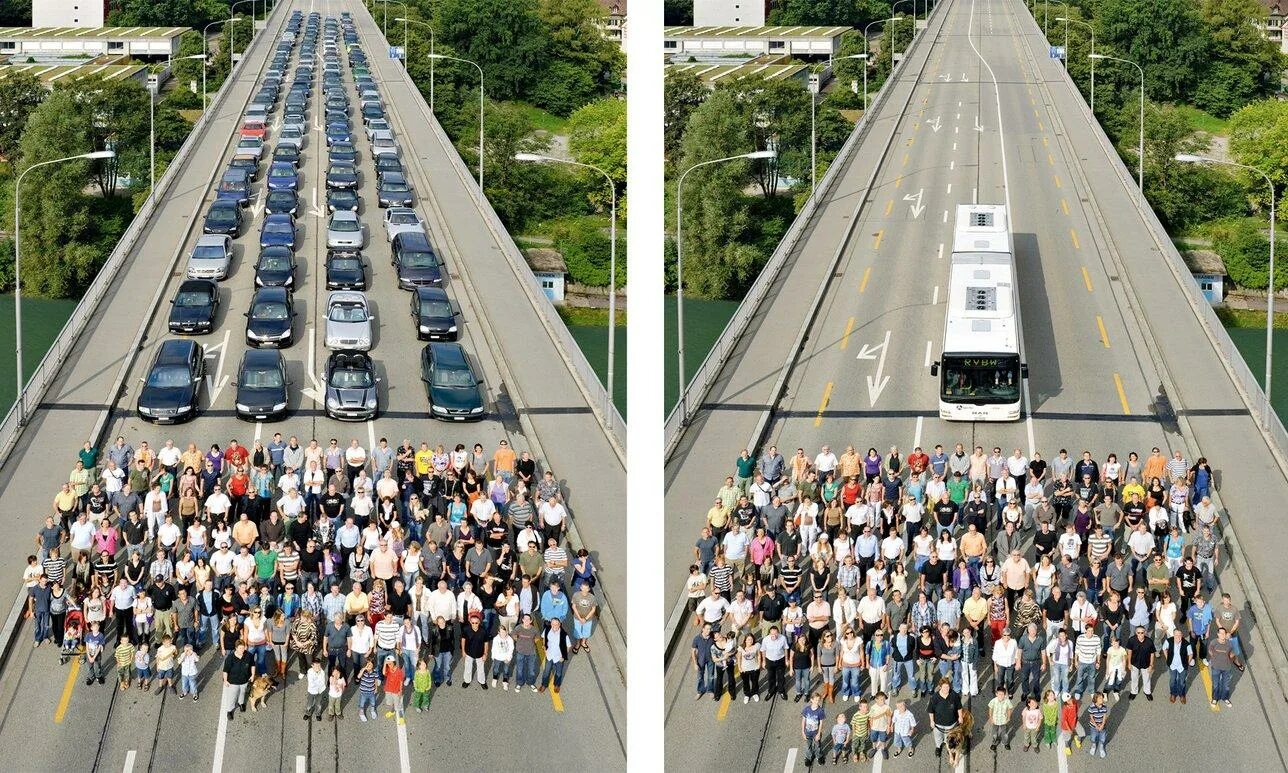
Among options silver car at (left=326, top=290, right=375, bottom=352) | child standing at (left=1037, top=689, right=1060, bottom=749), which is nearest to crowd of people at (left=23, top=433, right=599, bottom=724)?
child standing at (left=1037, top=689, right=1060, bottom=749)

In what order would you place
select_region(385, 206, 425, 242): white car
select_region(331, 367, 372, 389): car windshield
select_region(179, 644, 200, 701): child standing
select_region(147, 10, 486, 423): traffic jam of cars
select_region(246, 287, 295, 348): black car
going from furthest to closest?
select_region(385, 206, 425, 242): white car < select_region(246, 287, 295, 348): black car < select_region(331, 367, 372, 389): car windshield < select_region(147, 10, 486, 423): traffic jam of cars < select_region(179, 644, 200, 701): child standing

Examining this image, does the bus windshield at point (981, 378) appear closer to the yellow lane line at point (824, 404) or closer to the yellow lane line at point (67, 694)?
the yellow lane line at point (824, 404)

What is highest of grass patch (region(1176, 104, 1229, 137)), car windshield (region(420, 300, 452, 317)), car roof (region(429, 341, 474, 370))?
grass patch (region(1176, 104, 1229, 137))

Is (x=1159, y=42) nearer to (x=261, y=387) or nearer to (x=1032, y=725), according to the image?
(x=261, y=387)

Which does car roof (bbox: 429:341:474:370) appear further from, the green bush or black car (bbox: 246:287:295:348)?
the green bush

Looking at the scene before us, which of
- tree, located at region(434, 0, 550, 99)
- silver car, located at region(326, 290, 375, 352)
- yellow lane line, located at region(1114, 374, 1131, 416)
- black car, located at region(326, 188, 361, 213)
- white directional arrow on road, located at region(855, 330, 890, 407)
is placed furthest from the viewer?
tree, located at region(434, 0, 550, 99)

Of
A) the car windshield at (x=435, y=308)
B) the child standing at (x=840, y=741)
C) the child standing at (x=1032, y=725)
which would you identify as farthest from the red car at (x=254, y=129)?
the child standing at (x=1032, y=725)

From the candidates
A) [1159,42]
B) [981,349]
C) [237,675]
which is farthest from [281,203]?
[1159,42]
